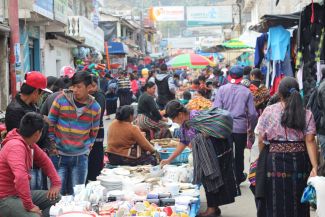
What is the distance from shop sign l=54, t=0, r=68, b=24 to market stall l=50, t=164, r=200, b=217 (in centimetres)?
1169

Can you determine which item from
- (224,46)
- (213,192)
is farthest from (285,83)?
(224,46)

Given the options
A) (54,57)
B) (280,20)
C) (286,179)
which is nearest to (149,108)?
(280,20)

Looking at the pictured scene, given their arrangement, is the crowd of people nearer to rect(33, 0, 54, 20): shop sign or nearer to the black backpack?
the black backpack

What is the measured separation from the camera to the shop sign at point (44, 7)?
16.5 metres

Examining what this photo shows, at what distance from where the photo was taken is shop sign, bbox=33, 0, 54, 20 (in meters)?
16.5

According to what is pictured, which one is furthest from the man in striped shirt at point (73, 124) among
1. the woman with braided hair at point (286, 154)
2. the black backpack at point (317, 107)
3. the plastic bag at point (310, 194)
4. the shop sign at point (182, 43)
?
the shop sign at point (182, 43)

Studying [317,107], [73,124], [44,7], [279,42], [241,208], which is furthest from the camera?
[44,7]

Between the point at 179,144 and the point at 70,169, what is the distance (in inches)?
54.0

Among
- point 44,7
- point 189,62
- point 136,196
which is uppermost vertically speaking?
point 44,7

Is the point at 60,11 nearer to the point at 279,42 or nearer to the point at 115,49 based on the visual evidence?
the point at 279,42

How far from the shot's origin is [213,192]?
24.5ft

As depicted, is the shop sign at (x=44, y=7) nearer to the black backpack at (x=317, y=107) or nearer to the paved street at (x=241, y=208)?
the paved street at (x=241, y=208)

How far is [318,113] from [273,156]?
1.10m

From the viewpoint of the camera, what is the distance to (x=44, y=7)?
56.8 ft
